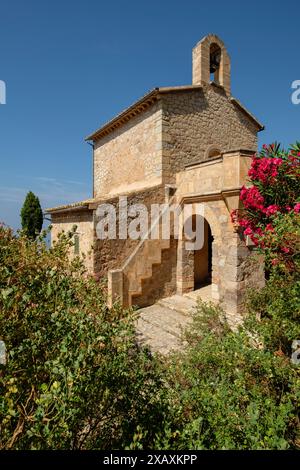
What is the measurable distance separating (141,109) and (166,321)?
317 inches

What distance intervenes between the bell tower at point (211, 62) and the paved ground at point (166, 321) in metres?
8.40

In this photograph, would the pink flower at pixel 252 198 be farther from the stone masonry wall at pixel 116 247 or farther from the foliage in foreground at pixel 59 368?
the foliage in foreground at pixel 59 368

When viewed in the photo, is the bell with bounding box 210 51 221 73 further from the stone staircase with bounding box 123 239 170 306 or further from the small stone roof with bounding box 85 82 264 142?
the stone staircase with bounding box 123 239 170 306

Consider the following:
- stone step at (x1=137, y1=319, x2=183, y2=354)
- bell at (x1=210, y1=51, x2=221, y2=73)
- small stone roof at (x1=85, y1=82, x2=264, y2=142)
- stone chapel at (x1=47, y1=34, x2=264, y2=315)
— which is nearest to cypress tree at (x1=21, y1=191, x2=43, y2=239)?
small stone roof at (x1=85, y1=82, x2=264, y2=142)

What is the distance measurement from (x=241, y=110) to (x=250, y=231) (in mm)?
8230

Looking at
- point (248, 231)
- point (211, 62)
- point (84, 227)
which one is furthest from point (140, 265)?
point (211, 62)

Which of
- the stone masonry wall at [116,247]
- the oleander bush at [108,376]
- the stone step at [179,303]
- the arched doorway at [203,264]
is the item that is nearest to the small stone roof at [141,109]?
the stone masonry wall at [116,247]

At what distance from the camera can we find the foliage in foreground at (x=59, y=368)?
6.15ft

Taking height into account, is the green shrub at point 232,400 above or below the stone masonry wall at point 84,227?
below

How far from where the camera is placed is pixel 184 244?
958 centimetres

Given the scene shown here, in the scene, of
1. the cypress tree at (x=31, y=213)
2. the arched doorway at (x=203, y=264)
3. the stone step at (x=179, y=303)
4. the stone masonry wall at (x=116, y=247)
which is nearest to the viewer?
the stone step at (x=179, y=303)

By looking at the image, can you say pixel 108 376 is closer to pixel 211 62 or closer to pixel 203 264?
pixel 203 264

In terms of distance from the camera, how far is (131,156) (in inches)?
465
